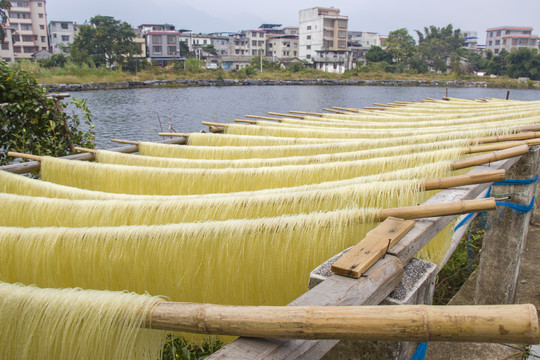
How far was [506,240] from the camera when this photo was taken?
4.46 metres

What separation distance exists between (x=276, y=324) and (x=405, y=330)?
1.17 feet

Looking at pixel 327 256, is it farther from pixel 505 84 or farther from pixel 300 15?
pixel 300 15

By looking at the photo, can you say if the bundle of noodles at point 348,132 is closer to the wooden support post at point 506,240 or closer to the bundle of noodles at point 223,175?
the wooden support post at point 506,240

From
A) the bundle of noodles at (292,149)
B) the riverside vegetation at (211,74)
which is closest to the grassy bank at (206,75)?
the riverside vegetation at (211,74)

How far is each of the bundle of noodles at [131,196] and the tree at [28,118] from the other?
10.6ft

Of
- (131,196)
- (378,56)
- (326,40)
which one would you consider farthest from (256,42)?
(131,196)

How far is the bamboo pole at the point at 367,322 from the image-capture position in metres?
1.03

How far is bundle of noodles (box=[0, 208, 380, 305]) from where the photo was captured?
1852mm

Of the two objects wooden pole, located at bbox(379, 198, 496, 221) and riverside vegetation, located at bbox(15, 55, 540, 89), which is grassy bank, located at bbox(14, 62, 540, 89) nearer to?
riverside vegetation, located at bbox(15, 55, 540, 89)

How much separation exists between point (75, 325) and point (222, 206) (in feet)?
3.50

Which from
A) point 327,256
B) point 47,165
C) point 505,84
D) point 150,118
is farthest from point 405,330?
point 505,84

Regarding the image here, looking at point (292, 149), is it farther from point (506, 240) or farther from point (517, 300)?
point (517, 300)

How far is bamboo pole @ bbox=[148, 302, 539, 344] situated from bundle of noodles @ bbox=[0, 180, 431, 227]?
3.34 ft

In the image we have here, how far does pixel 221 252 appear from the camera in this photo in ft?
6.06
